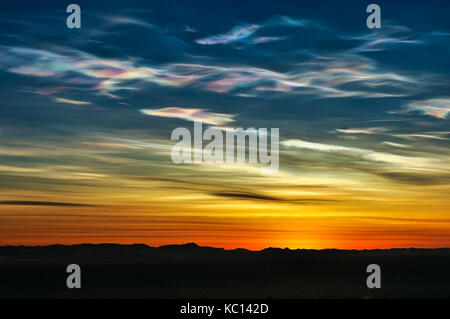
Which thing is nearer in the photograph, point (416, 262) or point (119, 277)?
point (119, 277)

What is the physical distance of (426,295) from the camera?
49.2 m

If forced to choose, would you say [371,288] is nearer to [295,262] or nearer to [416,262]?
[295,262]
